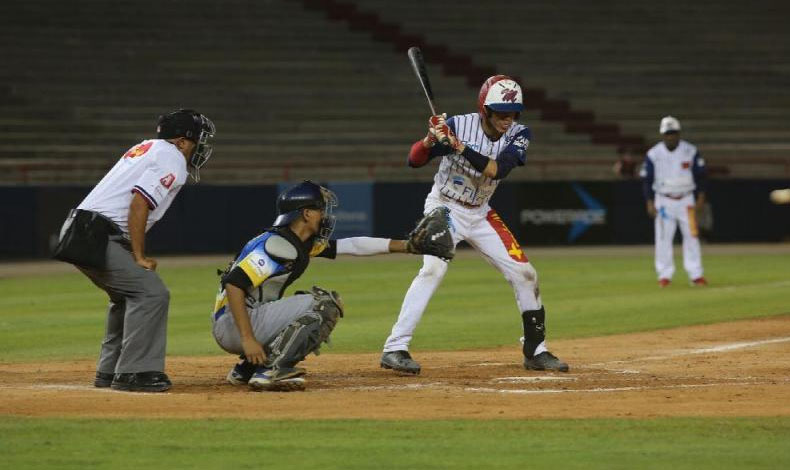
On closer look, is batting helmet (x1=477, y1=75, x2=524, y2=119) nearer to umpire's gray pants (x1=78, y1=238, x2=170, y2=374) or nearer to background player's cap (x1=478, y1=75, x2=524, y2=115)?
background player's cap (x1=478, y1=75, x2=524, y2=115)

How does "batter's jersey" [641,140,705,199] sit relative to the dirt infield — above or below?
above

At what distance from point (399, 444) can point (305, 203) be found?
2.17 m

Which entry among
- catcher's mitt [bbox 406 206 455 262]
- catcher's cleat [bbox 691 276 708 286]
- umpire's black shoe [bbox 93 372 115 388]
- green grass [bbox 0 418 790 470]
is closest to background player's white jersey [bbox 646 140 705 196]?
catcher's cleat [bbox 691 276 708 286]

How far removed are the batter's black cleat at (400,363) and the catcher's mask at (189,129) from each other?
2051mm

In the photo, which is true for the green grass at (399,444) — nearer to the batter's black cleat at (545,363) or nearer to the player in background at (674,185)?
the batter's black cleat at (545,363)

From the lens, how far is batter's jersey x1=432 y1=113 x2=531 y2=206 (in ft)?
32.8

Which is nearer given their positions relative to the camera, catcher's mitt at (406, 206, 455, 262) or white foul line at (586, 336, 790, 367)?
catcher's mitt at (406, 206, 455, 262)

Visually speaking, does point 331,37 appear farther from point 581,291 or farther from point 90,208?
point 90,208

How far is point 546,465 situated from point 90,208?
12.2 ft

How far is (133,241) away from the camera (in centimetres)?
851

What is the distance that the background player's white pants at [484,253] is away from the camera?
32.8ft

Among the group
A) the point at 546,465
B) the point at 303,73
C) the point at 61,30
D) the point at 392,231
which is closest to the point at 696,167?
the point at 392,231

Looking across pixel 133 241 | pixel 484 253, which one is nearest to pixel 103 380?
pixel 133 241

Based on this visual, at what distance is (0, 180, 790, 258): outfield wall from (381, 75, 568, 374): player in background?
15.4m
